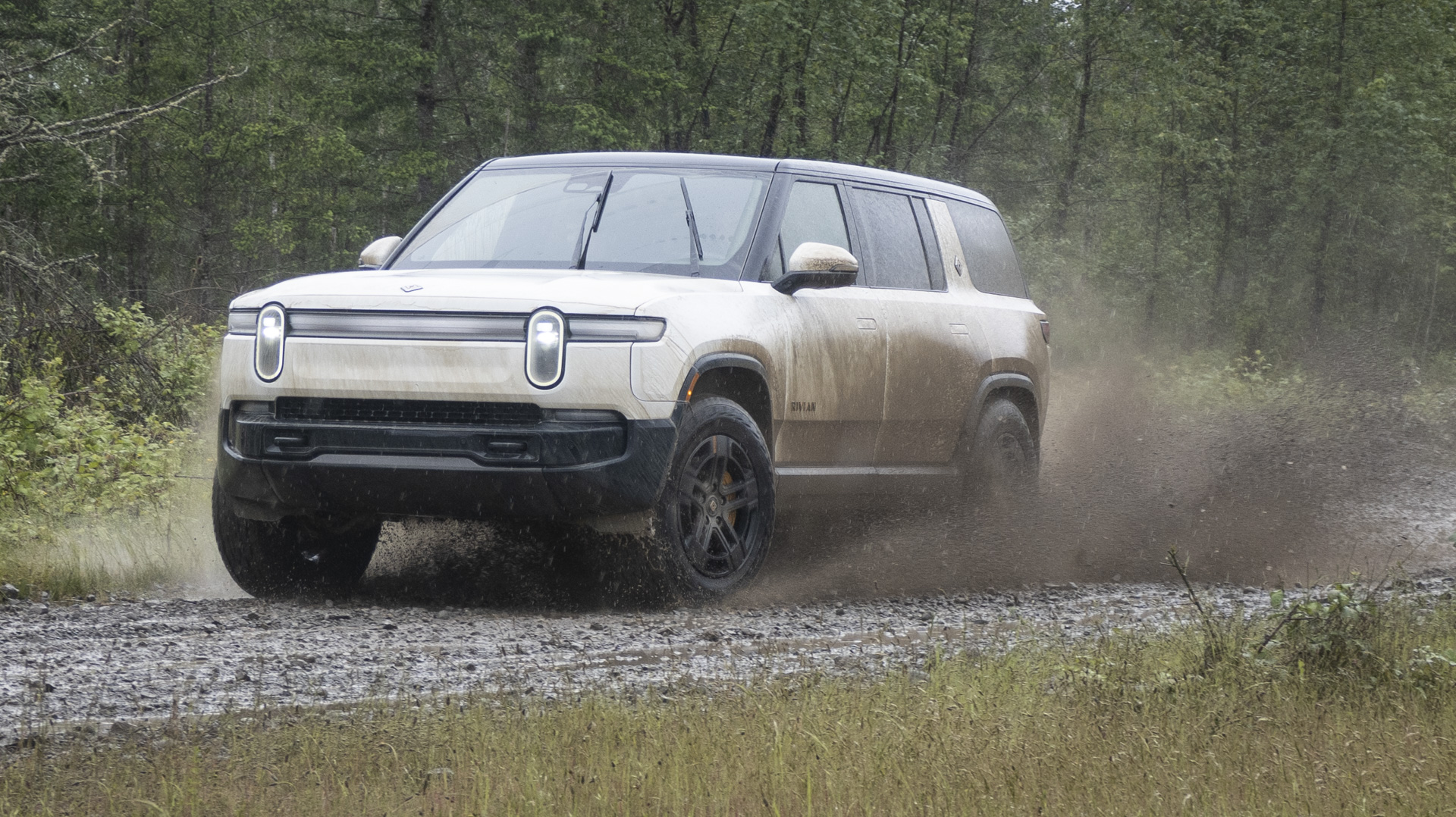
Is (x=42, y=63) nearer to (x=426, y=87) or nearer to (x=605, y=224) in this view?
(x=605, y=224)

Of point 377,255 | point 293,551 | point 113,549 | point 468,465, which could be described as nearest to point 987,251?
point 377,255

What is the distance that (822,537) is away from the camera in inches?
306

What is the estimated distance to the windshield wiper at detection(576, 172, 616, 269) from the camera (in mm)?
6524

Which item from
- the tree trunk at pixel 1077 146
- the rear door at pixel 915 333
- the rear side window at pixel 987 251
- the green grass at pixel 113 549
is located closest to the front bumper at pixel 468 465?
the green grass at pixel 113 549

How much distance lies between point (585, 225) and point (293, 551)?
6.59 ft

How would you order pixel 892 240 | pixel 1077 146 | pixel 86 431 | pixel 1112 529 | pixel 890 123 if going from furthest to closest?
pixel 1077 146 < pixel 890 123 < pixel 86 431 < pixel 1112 529 < pixel 892 240

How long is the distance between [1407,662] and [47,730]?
4.12m

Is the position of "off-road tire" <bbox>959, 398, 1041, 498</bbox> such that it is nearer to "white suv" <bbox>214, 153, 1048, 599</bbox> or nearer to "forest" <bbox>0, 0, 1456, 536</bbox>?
"white suv" <bbox>214, 153, 1048, 599</bbox>

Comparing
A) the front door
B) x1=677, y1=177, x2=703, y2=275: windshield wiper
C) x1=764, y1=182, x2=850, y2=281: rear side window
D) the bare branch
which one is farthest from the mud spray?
the bare branch

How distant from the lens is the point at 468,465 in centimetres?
548

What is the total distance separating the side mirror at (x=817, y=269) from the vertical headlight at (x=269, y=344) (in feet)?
7.29

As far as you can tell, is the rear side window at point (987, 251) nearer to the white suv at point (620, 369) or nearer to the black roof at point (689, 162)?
the white suv at point (620, 369)

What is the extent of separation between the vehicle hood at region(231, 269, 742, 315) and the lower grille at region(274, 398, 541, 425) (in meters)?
0.37

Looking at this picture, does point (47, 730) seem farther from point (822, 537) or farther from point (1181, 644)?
point (822, 537)
